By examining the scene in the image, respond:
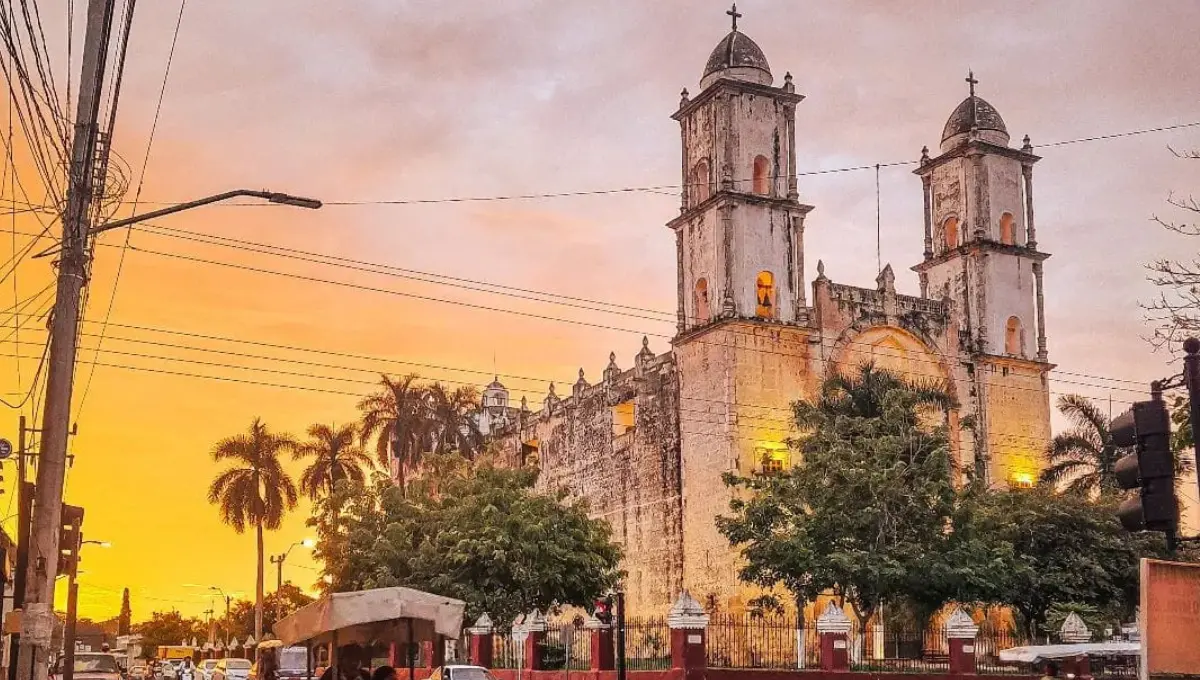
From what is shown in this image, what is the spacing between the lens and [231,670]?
44.7 meters

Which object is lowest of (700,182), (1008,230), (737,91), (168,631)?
(168,631)

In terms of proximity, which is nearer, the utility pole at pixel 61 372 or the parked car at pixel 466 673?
the utility pole at pixel 61 372

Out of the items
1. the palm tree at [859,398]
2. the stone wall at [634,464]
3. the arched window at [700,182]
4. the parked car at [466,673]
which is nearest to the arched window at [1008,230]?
the palm tree at [859,398]

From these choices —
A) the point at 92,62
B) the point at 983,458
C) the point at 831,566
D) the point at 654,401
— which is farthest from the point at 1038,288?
the point at 92,62

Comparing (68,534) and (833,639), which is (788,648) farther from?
(68,534)

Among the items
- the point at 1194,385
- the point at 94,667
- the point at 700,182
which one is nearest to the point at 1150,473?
the point at 1194,385

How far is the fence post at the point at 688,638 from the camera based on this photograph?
3012 centimetres

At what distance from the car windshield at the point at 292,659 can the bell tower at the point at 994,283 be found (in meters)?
23.7

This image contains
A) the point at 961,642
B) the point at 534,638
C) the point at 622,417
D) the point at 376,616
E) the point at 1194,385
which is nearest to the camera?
the point at 1194,385

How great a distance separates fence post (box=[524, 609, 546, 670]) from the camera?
37.0 meters

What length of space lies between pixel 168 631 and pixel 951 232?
330ft

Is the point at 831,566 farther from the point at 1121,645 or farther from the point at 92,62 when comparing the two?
the point at 92,62

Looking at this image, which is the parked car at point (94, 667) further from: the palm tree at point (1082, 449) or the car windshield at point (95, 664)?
Answer: the palm tree at point (1082, 449)

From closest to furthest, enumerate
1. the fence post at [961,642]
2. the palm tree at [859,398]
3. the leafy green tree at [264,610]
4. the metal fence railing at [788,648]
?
the fence post at [961,642] → the metal fence railing at [788,648] → the palm tree at [859,398] → the leafy green tree at [264,610]
